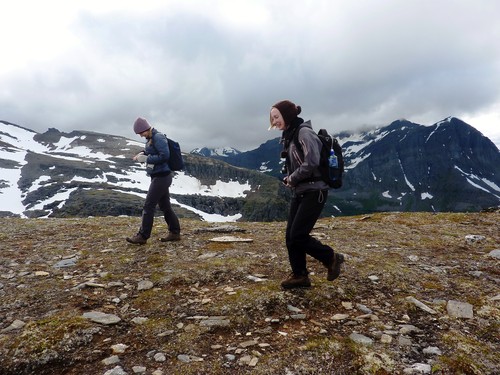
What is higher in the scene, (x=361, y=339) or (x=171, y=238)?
(x=171, y=238)

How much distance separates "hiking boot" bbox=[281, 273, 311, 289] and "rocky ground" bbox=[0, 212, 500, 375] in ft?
0.54

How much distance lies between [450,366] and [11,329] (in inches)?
291

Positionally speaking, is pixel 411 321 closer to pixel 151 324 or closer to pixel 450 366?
pixel 450 366

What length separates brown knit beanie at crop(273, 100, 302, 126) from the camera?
24.7 ft

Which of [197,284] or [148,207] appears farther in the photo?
[148,207]

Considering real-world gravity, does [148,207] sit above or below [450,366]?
above

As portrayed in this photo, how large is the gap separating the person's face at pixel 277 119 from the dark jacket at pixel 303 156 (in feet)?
0.79

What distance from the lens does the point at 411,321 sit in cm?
656

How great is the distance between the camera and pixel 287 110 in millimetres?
7539

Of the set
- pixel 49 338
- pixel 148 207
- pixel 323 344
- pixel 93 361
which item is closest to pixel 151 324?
pixel 93 361

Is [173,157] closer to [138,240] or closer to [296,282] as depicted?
[138,240]

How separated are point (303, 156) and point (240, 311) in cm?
347

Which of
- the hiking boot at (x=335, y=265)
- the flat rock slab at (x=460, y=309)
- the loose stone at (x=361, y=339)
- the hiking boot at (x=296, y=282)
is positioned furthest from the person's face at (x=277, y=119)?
the flat rock slab at (x=460, y=309)

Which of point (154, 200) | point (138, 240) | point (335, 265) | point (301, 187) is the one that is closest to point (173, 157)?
point (154, 200)
